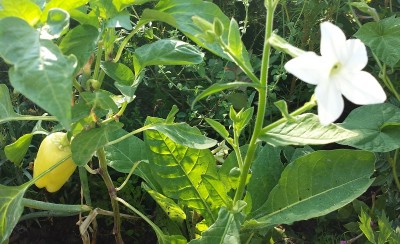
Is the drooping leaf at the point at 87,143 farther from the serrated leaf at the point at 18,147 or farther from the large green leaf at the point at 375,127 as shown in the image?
the large green leaf at the point at 375,127

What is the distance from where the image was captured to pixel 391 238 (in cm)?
118

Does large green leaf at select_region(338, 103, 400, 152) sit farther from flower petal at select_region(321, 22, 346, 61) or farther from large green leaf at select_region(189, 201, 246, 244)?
flower petal at select_region(321, 22, 346, 61)

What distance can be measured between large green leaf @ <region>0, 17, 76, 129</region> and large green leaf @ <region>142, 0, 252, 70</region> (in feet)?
0.94

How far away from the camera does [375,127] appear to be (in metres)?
1.36

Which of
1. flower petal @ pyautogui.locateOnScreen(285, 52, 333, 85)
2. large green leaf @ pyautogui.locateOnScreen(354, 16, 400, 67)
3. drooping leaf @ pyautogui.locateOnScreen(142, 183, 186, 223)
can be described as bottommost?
drooping leaf @ pyautogui.locateOnScreen(142, 183, 186, 223)

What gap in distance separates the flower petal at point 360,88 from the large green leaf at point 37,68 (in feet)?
1.16

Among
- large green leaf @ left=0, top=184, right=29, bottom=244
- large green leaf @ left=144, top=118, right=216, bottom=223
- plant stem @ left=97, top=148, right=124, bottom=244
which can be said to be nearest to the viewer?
large green leaf @ left=0, top=184, right=29, bottom=244

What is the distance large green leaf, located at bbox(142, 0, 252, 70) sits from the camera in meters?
1.05

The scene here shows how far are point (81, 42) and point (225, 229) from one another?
439mm

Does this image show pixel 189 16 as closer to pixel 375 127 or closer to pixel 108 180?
pixel 108 180

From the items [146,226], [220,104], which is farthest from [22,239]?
[220,104]

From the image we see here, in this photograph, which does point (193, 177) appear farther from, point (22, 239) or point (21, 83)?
point (21, 83)

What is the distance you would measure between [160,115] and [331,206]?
616mm

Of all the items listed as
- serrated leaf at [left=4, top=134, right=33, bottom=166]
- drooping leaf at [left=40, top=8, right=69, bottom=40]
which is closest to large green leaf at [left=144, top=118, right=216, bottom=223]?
serrated leaf at [left=4, top=134, right=33, bottom=166]
